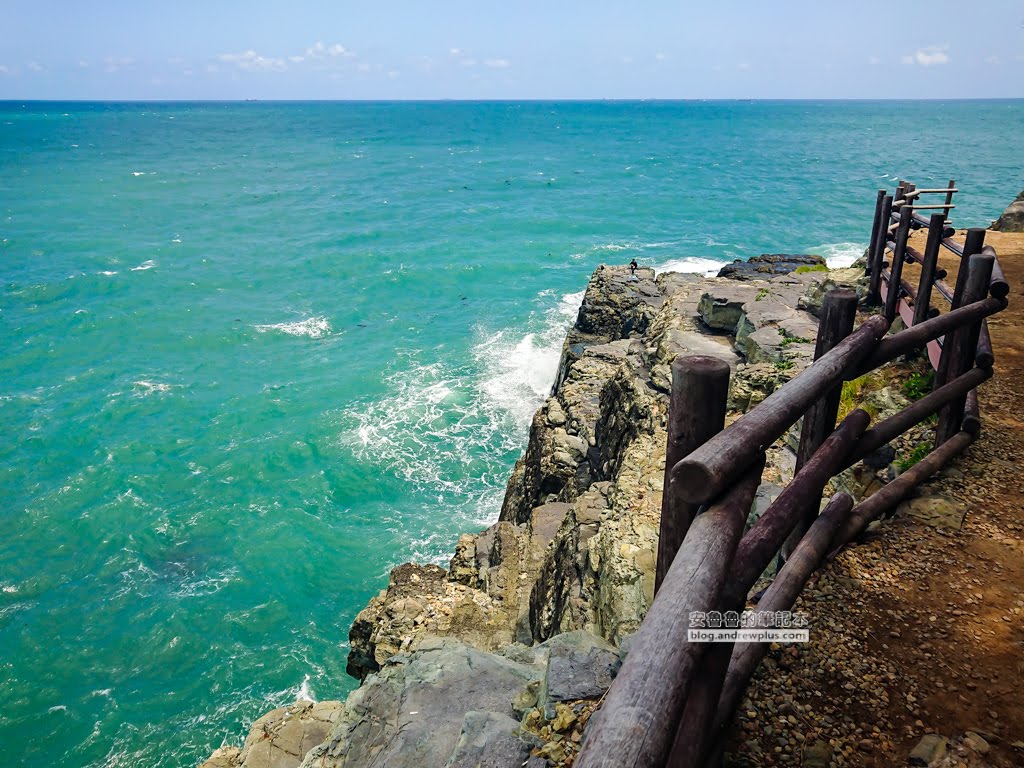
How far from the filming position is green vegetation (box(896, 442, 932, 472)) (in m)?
7.21

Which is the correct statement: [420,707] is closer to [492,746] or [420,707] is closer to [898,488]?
[492,746]

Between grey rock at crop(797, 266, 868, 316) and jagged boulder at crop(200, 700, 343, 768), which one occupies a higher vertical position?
grey rock at crop(797, 266, 868, 316)

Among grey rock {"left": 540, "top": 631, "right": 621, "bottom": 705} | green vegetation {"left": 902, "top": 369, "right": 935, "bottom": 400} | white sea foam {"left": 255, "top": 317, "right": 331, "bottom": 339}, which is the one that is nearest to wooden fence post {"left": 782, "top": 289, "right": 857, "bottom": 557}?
grey rock {"left": 540, "top": 631, "right": 621, "bottom": 705}

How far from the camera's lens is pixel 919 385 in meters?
8.41

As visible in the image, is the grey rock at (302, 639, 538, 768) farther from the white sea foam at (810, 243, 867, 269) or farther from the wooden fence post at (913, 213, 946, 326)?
the white sea foam at (810, 243, 867, 269)

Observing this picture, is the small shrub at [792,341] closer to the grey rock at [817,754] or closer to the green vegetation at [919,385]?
the green vegetation at [919,385]

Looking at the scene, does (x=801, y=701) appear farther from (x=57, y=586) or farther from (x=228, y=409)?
(x=228, y=409)

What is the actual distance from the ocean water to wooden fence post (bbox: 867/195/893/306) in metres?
13.4

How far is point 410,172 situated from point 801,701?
299 ft

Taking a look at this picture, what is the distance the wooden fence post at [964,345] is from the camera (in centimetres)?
660

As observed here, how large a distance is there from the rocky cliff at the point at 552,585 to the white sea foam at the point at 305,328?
1783 cm

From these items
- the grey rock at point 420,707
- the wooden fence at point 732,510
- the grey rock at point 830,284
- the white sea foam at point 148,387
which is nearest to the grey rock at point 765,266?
the grey rock at point 830,284

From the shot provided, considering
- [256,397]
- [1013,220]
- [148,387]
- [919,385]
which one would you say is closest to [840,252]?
[1013,220]

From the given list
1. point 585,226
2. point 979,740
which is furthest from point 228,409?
point 585,226
